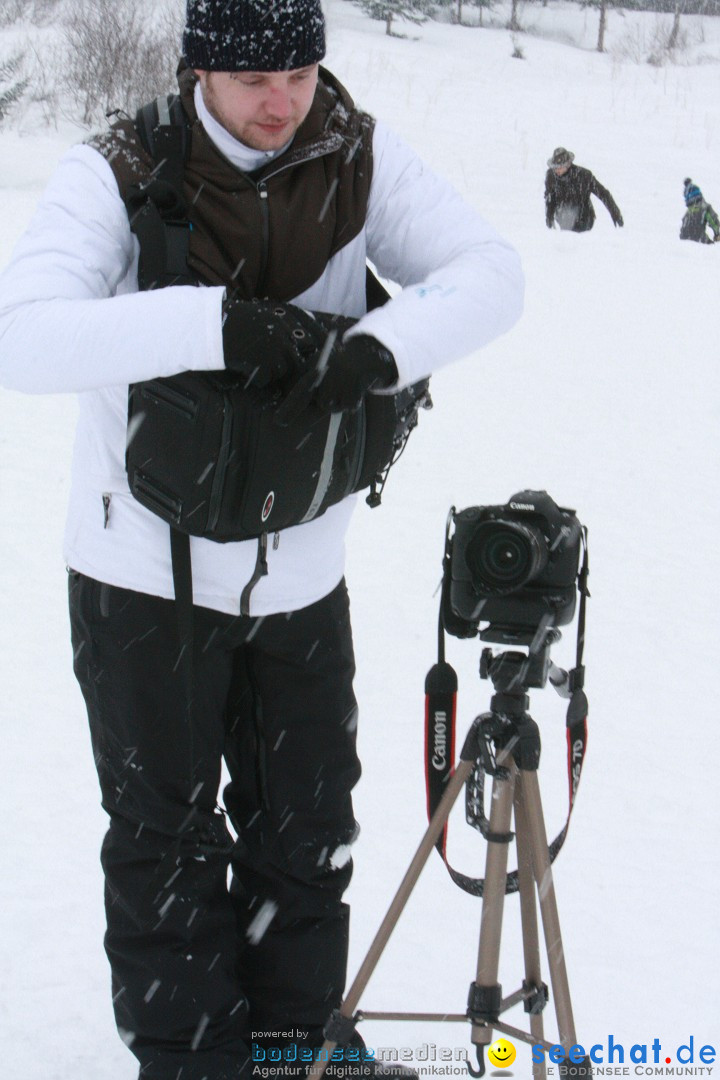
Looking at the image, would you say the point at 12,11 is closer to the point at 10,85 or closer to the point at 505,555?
the point at 10,85

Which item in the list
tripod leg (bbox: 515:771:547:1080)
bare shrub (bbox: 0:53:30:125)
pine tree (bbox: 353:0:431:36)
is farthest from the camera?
pine tree (bbox: 353:0:431:36)

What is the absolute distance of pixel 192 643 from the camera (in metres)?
1.75

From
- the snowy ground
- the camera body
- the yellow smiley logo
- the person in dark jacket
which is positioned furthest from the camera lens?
the person in dark jacket

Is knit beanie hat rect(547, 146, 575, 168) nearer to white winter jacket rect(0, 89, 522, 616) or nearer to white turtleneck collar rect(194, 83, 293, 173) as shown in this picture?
white winter jacket rect(0, 89, 522, 616)

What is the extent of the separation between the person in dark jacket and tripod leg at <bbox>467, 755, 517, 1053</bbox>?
32.1 ft

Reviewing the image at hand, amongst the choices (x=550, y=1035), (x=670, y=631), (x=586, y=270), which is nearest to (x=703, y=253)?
(x=586, y=270)

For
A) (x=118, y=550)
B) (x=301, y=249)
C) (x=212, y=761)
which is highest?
(x=301, y=249)

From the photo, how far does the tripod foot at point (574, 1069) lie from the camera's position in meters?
1.79

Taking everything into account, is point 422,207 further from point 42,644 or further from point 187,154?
point 42,644

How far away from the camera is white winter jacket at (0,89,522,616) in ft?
4.74

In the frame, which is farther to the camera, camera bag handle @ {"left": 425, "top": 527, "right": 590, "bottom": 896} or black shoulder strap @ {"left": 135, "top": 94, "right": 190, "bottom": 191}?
camera bag handle @ {"left": 425, "top": 527, "right": 590, "bottom": 896}

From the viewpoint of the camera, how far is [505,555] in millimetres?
1633

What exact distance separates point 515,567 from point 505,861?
0.52 m

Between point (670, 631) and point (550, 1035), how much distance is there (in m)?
2.16
